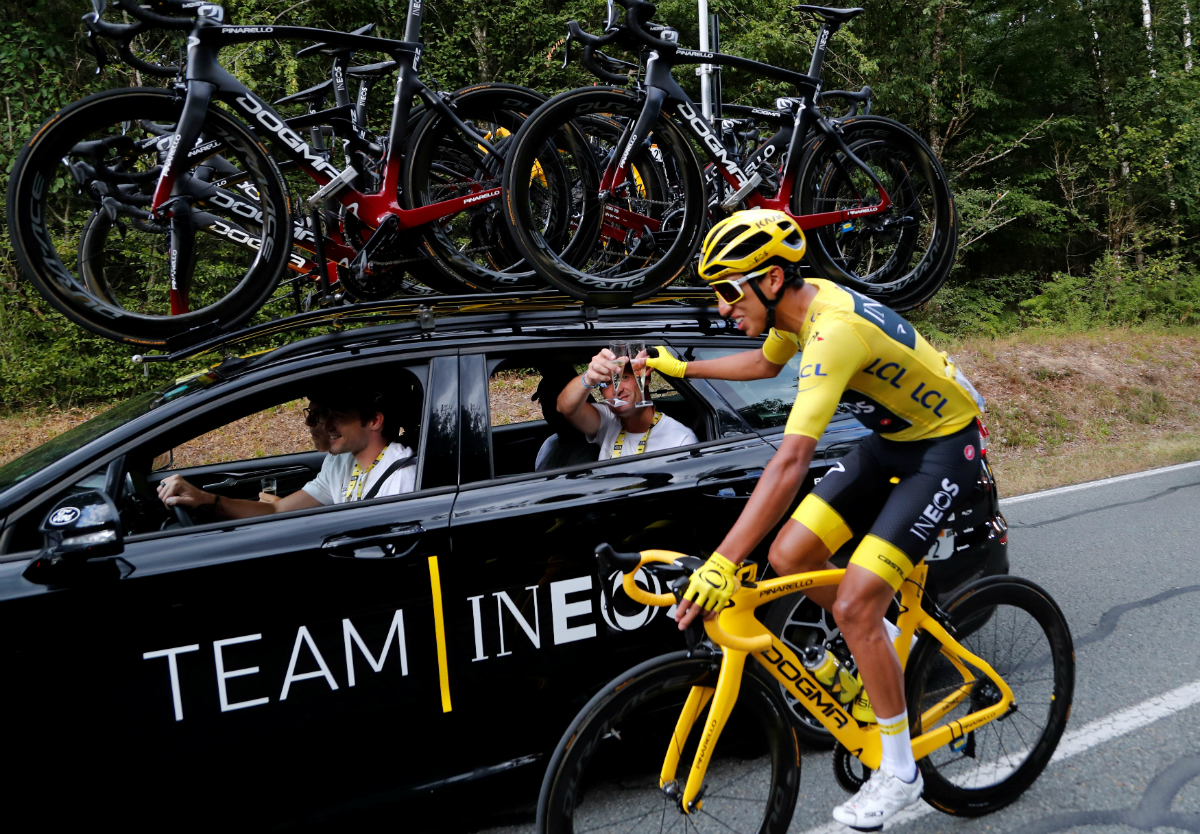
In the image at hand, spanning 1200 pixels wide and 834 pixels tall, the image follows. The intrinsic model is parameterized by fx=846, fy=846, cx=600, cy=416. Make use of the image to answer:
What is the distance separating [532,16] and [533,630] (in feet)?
54.9

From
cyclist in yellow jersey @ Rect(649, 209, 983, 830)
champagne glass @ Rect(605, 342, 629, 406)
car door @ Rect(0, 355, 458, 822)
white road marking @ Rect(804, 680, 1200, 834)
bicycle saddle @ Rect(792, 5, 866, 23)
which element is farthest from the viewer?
bicycle saddle @ Rect(792, 5, 866, 23)

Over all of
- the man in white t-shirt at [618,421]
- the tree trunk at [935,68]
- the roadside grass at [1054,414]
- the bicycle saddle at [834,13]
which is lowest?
the roadside grass at [1054,414]

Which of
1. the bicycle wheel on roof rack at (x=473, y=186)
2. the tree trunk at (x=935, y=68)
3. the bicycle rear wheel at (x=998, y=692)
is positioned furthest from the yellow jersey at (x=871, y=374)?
the tree trunk at (x=935, y=68)

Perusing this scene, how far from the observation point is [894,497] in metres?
2.66

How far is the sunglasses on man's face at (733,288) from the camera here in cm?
258

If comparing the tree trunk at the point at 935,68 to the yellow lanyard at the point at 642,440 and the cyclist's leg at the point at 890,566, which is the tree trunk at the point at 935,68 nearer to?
the yellow lanyard at the point at 642,440

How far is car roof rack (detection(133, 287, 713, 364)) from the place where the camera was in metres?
3.00

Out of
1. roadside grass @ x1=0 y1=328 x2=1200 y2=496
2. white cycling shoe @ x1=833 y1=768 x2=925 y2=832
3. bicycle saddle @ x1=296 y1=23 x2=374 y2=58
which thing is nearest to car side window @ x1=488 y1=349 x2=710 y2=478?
white cycling shoe @ x1=833 y1=768 x2=925 y2=832

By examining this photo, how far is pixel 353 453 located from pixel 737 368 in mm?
1584

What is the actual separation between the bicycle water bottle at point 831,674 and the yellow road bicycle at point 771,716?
3 centimetres

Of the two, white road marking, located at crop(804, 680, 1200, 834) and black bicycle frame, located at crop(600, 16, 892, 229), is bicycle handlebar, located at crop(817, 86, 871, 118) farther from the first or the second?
white road marking, located at crop(804, 680, 1200, 834)

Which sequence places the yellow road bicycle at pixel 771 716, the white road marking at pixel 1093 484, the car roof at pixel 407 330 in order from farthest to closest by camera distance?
the white road marking at pixel 1093 484 → the car roof at pixel 407 330 → the yellow road bicycle at pixel 771 716

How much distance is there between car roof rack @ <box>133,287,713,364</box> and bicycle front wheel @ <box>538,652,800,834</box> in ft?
5.15

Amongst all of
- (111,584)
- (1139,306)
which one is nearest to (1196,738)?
(111,584)
